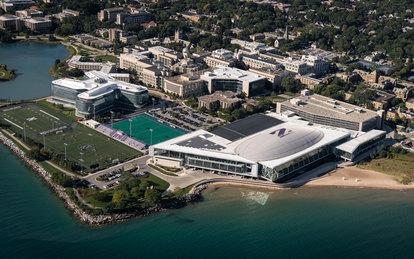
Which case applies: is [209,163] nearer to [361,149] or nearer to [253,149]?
[253,149]

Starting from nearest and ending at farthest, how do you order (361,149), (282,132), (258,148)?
(258,148), (282,132), (361,149)

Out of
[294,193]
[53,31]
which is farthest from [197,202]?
[53,31]

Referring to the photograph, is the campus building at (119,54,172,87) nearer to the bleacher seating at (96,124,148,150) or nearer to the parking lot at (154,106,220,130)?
the parking lot at (154,106,220,130)

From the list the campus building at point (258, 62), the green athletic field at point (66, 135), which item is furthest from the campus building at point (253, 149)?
the campus building at point (258, 62)

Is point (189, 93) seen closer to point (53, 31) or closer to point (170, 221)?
point (170, 221)

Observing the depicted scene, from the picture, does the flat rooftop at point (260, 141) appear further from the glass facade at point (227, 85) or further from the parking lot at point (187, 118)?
the glass facade at point (227, 85)

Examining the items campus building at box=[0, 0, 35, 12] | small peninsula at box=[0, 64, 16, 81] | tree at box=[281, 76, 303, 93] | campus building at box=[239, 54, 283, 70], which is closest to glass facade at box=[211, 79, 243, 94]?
tree at box=[281, 76, 303, 93]

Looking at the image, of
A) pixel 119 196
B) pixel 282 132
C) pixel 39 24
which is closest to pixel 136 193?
pixel 119 196
